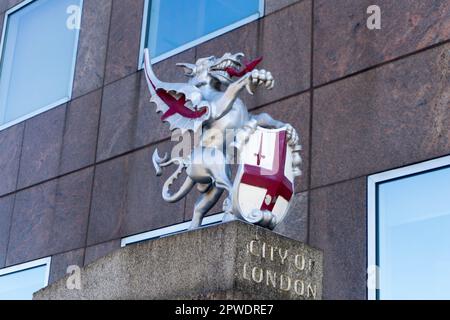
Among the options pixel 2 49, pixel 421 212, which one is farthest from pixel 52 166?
pixel 421 212

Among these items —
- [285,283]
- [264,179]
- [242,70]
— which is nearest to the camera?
[285,283]

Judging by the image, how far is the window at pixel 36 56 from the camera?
615 inches

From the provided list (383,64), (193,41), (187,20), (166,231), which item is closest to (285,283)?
(383,64)

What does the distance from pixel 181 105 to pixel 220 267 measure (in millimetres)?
1894

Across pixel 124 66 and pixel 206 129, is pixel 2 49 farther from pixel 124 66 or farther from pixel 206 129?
pixel 206 129

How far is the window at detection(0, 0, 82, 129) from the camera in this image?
615 inches

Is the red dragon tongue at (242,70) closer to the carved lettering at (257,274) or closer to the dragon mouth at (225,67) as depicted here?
the dragon mouth at (225,67)

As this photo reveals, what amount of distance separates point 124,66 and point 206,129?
5.97 m

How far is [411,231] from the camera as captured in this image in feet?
33.4

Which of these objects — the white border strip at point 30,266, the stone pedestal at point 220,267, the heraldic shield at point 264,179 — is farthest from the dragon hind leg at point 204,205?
the white border strip at point 30,266

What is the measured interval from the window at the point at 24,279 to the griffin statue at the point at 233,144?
18.3ft

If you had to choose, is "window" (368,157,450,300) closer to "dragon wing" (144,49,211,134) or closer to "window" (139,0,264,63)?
"dragon wing" (144,49,211,134)

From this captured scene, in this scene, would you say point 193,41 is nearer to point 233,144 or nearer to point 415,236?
point 415,236
